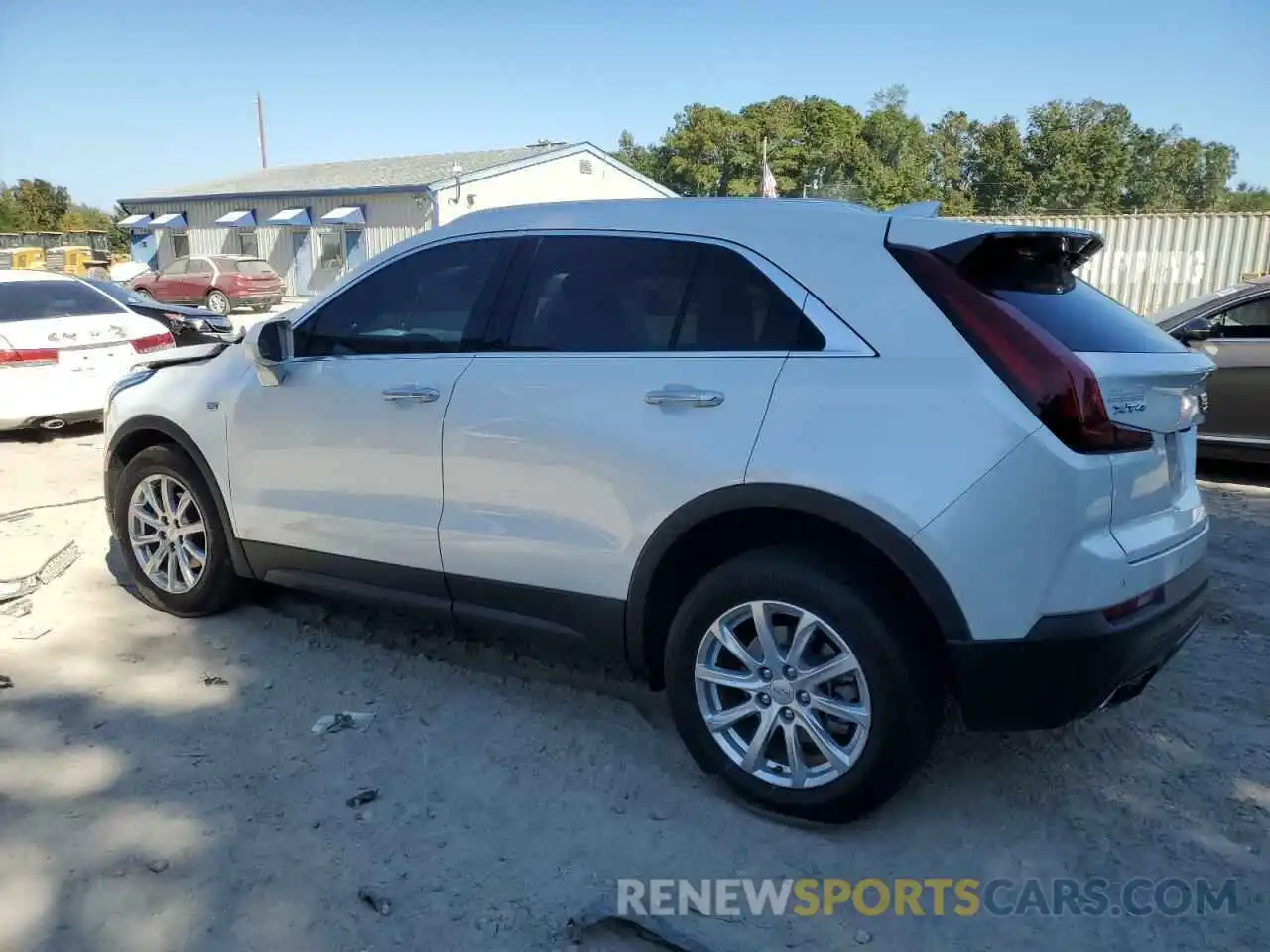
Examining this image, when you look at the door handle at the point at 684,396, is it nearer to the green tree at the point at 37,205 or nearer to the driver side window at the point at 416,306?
the driver side window at the point at 416,306

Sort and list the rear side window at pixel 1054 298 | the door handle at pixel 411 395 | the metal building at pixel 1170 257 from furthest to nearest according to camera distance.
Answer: the metal building at pixel 1170 257
the door handle at pixel 411 395
the rear side window at pixel 1054 298

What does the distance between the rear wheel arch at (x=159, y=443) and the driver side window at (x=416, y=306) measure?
2.51 ft

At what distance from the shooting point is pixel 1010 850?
9.52 feet

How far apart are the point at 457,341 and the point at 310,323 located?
2.69ft

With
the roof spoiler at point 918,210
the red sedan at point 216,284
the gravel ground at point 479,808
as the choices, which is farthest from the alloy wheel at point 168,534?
the red sedan at point 216,284

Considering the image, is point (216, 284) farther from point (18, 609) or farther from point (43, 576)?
point (18, 609)

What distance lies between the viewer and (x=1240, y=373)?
712 centimetres

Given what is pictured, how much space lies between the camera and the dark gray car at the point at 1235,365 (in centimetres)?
707

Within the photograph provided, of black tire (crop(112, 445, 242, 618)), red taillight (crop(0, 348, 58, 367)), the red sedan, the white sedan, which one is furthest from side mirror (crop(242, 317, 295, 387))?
the red sedan

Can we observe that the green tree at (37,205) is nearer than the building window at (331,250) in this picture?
No

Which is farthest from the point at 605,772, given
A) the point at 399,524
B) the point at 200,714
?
the point at 200,714

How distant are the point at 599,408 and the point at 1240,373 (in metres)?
5.98

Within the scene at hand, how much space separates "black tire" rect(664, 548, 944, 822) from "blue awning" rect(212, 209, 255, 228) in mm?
35929

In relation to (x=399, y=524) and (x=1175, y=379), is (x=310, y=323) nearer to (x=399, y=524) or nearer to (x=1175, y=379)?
(x=399, y=524)
